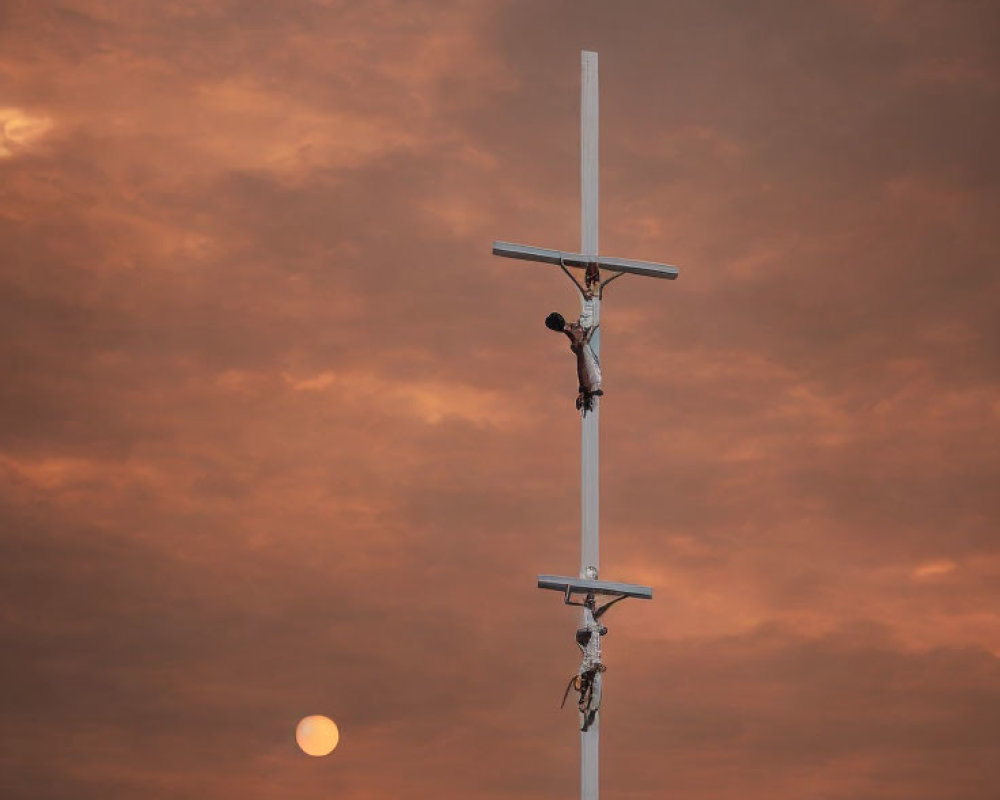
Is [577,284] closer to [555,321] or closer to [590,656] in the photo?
[555,321]

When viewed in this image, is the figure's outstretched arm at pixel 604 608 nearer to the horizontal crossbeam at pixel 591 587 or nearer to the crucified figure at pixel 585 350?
the horizontal crossbeam at pixel 591 587

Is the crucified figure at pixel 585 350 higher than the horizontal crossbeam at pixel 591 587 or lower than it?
higher

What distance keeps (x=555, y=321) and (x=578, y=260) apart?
60.1 inches

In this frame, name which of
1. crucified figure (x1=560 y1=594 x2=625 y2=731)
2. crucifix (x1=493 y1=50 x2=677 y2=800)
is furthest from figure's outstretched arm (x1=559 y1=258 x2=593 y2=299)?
crucified figure (x1=560 y1=594 x2=625 y2=731)

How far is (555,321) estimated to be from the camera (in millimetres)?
36188

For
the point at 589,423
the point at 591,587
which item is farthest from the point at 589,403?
the point at 591,587

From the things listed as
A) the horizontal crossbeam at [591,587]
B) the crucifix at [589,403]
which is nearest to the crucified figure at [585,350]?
the crucifix at [589,403]

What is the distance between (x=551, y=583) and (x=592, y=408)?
3727 millimetres

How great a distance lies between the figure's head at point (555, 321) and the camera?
36.1 meters

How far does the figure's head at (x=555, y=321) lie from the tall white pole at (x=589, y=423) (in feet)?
2.47

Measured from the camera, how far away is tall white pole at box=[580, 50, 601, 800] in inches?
1419

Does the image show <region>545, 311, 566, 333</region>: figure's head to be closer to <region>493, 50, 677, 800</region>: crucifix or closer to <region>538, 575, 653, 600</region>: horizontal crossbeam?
<region>493, 50, 677, 800</region>: crucifix

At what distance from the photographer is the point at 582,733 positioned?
36.1 m

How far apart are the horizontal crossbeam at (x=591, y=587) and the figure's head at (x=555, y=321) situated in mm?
4781
